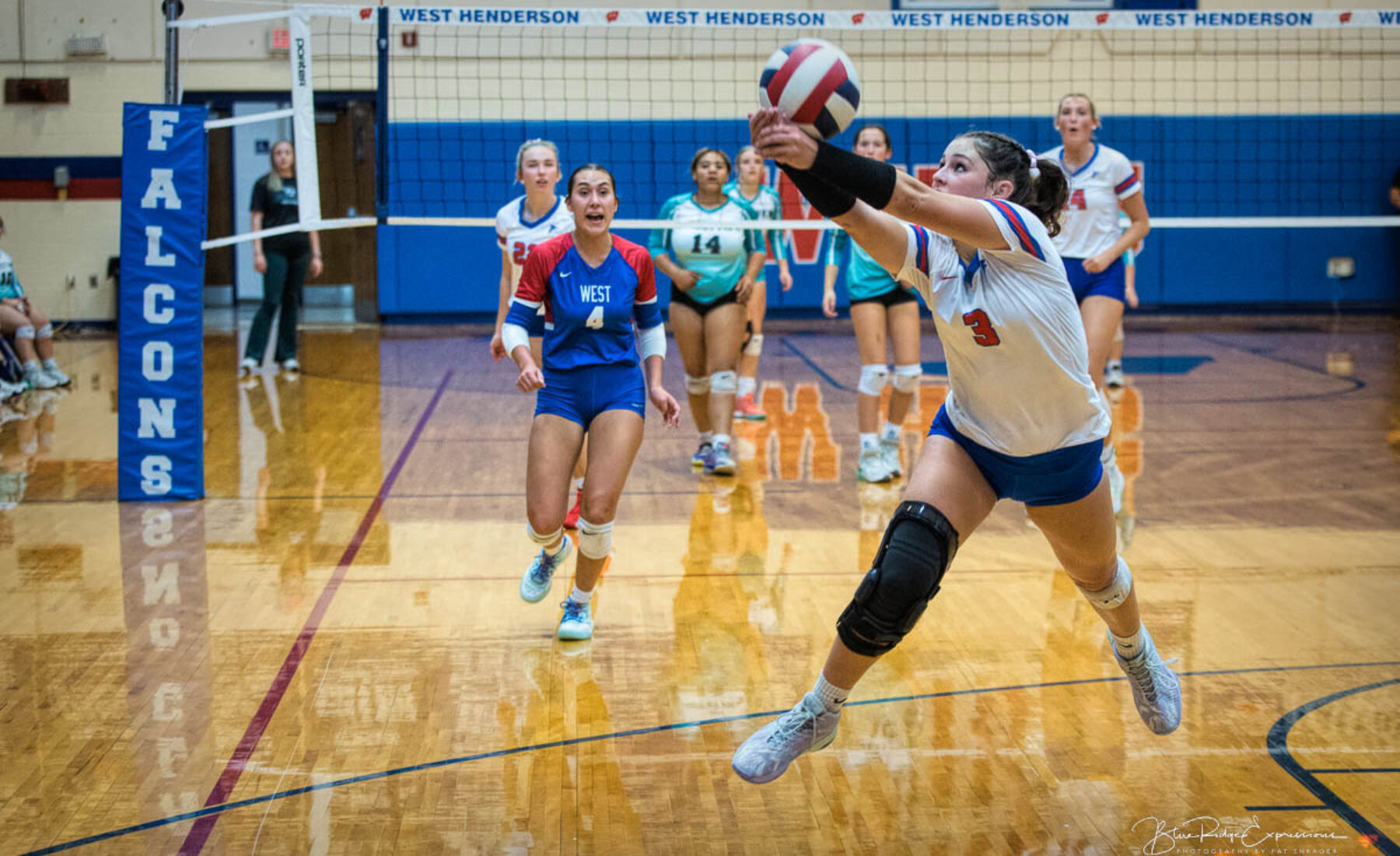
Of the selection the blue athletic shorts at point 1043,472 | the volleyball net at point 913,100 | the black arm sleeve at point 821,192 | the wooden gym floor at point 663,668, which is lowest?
the wooden gym floor at point 663,668

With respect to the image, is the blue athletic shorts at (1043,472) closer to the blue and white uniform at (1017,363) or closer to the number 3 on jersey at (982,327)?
the blue and white uniform at (1017,363)

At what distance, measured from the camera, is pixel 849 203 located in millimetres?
2738

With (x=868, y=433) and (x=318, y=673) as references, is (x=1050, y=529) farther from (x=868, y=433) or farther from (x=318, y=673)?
(x=868, y=433)

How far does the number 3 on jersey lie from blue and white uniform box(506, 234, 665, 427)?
1733 mm

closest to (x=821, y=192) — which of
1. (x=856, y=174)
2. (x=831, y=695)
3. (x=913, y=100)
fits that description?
(x=856, y=174)

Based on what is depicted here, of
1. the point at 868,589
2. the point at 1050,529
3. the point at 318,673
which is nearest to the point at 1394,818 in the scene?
the point at 1050,529

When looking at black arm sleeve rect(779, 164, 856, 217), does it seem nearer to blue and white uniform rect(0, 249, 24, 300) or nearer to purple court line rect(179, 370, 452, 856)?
purple court line rect(179, 370, 452, 856)

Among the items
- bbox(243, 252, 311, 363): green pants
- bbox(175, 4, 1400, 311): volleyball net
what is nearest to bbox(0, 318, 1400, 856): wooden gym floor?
bbox(243, 252, 311, 363): green pants

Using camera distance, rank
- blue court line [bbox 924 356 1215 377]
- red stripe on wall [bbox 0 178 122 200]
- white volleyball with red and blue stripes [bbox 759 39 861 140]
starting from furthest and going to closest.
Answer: red stripe on wall [bbox 0 178 122 200] < blue court line [bbox 924 356 1215 377] < white volleyball with red and blue stripes [bbox 759 39 861 140]

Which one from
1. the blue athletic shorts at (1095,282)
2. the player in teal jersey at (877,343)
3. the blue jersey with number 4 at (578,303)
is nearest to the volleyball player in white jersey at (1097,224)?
the blue athletic shorts at (1095,282)

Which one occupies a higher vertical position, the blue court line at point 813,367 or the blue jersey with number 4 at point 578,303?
the blue jersey with number 4 at point 578,303

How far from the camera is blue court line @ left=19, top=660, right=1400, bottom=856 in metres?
3.10

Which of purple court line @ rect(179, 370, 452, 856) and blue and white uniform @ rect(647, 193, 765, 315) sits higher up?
blue and white uniform @ rect(647, 193, 765, 315)

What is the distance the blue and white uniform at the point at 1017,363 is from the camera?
124 inches
